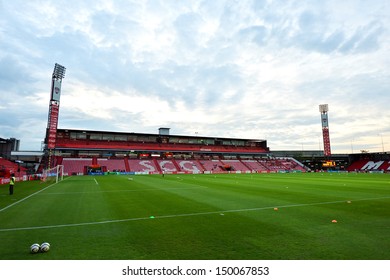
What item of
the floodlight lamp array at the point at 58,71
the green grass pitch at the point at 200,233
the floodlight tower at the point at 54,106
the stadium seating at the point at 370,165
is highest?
the floodlight lamp array at the point at 58,71

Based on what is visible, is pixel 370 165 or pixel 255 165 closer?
A: pixel 370 165

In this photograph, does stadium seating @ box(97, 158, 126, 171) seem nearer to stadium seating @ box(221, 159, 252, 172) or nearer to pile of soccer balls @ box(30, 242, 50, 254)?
stadium seating @ box(221, 159, 252, 172)

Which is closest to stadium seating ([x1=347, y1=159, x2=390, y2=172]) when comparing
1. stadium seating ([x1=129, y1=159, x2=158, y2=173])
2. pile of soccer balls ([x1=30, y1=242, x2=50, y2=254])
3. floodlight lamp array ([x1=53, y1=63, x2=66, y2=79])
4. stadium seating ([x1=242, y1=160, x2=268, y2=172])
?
stadium seating ([x1=242, y1=160, x2=268, y2=172])

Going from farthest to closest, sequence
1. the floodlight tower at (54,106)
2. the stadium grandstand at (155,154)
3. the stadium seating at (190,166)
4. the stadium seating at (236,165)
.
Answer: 1. the stadium seating at (236,165)
2. the stadium seating at (190,166)
3. the stadium grandstand at (155,154)
4. the floodlight tower at (54,106)

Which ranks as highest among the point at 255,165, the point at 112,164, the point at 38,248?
the point at 112,164

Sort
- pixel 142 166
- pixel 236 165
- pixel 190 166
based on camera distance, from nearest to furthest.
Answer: pixel 142 166 < pixel 190 166 < pixel 236 165

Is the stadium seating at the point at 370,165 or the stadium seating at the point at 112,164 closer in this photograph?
the stadium seating at the point at 112,164

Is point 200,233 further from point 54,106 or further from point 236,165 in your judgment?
point 236,165

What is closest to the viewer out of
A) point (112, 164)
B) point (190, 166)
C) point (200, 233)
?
point (200, 233)

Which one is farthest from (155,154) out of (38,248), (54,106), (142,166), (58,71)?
(38,248)

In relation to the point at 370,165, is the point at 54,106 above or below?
above

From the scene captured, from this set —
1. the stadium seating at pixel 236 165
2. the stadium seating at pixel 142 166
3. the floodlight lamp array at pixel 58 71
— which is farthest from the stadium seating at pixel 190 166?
the floodlight lamp array at pixel 58 71

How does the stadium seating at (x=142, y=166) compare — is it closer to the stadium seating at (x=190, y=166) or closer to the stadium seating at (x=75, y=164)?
the stadium seating at (x=190, y=166)
